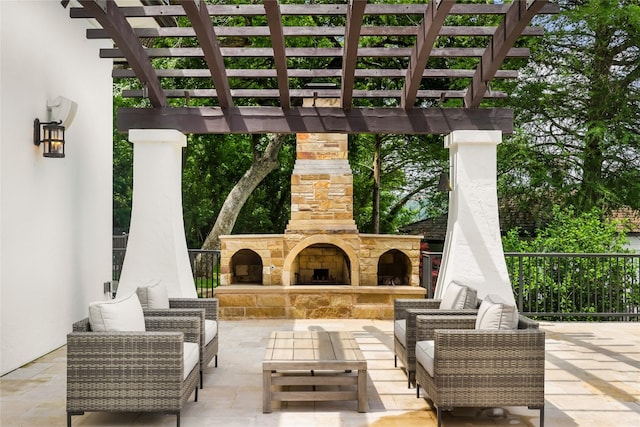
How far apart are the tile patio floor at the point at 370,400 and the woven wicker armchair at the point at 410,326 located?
0.18 meters

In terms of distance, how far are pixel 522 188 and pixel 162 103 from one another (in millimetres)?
8789

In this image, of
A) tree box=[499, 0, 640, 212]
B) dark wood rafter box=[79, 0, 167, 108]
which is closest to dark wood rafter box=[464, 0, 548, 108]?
dark wood rafter box=[79, 0, 167, 108]

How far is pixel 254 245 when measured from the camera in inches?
360

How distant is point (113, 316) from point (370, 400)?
2002mm

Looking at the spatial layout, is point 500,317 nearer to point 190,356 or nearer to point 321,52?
point 190,356

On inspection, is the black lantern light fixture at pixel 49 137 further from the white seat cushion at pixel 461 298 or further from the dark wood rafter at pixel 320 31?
the white seat cushion at pixel 461 298

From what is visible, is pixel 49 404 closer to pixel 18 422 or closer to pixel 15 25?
pixel 18 422

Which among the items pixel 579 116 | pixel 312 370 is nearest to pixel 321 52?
pixel 312 370

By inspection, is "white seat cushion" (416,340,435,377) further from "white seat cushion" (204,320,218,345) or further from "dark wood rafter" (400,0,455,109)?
"dark wood rafter" (400,0,455,109)

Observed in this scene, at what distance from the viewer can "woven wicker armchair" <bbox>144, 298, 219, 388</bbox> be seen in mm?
5066

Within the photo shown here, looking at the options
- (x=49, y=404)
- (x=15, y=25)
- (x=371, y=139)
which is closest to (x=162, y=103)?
(x=15, y=25)

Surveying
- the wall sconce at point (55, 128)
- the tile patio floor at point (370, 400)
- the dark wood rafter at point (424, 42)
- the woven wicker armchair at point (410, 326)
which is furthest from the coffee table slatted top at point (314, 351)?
the wall sconce at point (55, 128)

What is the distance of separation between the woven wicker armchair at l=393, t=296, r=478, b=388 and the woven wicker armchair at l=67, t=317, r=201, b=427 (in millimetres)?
1983

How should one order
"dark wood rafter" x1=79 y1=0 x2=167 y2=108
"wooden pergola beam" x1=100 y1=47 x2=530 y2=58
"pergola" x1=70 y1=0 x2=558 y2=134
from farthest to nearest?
"wooden pergola beam" x1=100 y1=47 x2=530 y2=58 → "pergola" x1=70 y1=0 x2=558 y2=134 → "dark wood rafter" x1=79 y1=0 x2=167 y2=108
